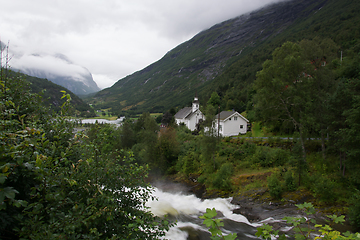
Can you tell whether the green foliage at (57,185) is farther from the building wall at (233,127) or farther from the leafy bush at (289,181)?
the building wall at (233,127)

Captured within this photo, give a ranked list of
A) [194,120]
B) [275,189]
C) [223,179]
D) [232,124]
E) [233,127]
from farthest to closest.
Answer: [194,120] < [233,127] < [232,124] < [223,179] < [275,189]

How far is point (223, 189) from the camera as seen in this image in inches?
800

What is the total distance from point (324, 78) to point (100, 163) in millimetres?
23089

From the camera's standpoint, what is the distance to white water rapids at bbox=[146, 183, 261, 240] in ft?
43.2

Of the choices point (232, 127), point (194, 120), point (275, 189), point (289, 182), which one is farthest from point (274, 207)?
point (194, 120)

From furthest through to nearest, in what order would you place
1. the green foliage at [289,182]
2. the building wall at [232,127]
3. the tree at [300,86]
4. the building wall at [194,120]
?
1. the building wall at [194,120]
2. the building wall at [232,127]
3. the tree at [300,86]
4. the green foliage at [289,182]

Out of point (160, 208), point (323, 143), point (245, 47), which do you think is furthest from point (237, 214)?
point (245, 47)

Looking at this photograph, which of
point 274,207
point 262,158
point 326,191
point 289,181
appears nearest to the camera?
point 326,191

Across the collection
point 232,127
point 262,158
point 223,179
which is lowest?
point 223,179

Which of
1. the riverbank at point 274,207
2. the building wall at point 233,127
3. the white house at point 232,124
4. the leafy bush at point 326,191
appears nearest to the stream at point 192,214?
the riverbank at point 274,207

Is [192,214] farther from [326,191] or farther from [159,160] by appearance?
[159,160]

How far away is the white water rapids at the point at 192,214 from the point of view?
1316 cm

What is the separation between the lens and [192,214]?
1677 cm

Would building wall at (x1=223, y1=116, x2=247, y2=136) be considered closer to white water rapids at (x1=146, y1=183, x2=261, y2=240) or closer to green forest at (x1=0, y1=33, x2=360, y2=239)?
green forest at (x1=0, y1=33, x2=360, y2=239)
